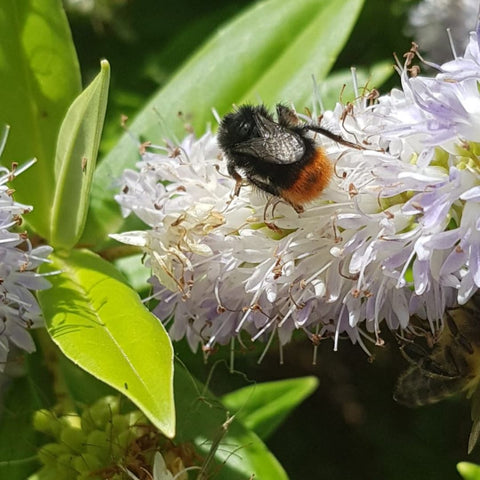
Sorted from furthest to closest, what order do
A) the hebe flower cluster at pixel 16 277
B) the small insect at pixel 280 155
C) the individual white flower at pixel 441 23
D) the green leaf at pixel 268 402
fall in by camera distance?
the individual white flower at pixel 441 23 < the green leaf at pixel 268 402 < the hebe flower cluster at pixel 16 277 < the small insect at pixel 280 155

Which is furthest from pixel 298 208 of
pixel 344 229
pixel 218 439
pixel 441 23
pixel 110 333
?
pixel 441 23

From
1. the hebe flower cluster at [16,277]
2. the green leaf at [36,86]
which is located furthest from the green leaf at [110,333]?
the green leaf at [36,86]

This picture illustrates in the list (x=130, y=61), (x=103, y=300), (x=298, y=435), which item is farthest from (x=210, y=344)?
(x=130, y=61)

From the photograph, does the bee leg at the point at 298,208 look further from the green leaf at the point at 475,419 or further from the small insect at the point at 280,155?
the green leaf at the point at 475,419

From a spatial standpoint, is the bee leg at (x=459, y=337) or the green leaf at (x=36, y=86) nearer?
the bee leg at (x=459, y=337)

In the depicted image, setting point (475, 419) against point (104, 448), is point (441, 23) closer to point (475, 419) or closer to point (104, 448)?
point (475, 419)

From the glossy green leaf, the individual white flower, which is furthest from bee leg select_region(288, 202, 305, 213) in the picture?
the individual white flower

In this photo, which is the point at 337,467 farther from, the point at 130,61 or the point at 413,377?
the point at 130,61
